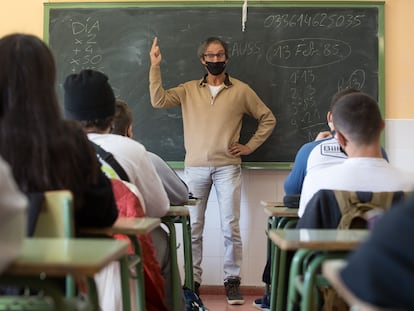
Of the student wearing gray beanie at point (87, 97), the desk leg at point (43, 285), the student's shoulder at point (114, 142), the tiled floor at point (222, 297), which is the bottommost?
the tiled floor at point (222, 297)

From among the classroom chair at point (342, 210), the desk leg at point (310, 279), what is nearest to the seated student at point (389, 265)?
the desk leg at point (310, 279)

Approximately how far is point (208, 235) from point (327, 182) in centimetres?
262

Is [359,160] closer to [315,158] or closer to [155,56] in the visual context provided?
[315,158]

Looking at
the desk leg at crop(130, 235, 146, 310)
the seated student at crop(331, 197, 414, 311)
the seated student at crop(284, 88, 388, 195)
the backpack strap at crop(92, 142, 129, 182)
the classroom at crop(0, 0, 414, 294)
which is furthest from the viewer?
the classroom at crop(0, 0, 414, 294)

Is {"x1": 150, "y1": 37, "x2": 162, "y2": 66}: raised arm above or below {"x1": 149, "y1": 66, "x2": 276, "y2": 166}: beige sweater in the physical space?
above

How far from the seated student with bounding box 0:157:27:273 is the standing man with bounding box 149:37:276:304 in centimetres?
342

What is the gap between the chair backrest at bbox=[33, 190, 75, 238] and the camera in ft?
5.41

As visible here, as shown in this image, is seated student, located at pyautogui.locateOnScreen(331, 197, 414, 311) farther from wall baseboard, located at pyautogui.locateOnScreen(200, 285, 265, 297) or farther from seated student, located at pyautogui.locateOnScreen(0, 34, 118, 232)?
wall baseboard, located at pyautogui.locateOnScreen(200, 285, 265, 297)

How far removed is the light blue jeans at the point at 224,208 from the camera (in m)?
4.68

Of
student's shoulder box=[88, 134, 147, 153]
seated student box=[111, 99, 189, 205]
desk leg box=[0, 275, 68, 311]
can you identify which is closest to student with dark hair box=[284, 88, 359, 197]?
seated student box=[111, 99, 189, 205]

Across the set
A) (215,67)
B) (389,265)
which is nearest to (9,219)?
(389,265)

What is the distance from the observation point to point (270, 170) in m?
4.88

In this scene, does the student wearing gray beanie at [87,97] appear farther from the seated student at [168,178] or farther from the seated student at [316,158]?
the seated student at [316,158]

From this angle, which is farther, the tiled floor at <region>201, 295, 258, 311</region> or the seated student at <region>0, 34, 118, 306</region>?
the tiled floor at <region>201, 295, 258, 311</region>
